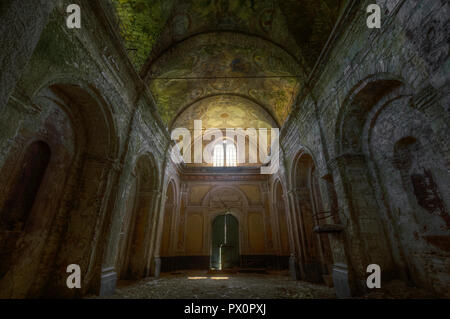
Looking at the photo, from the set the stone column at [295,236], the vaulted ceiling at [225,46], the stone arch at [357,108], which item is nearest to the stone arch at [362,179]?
the stone arch at [357,108]

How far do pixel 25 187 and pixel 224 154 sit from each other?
1097 centimetres

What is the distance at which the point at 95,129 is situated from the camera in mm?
5195

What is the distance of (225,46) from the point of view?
7699mm

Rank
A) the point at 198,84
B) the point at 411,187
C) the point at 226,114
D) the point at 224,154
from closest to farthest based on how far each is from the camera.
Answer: the point at 411,187, the point at 198,84, the point at 226,114, the point at 224,154

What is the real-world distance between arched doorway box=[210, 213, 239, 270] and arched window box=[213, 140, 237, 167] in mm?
3549

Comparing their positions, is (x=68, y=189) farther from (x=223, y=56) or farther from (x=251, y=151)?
(x=251, y=151)

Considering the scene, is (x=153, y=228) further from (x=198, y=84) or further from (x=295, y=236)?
(x=198, y=84)

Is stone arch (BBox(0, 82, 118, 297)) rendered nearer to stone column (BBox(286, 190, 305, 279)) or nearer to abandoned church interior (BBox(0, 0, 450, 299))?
abandoned church interior (BBox(0, 0, 450, 299))

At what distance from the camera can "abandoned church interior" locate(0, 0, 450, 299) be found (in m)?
3.18

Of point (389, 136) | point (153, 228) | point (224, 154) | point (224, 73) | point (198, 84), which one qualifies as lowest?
point (153, 228)

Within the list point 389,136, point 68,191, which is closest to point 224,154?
point 68,191

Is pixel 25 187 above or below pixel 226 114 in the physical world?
below

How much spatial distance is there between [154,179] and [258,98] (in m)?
6.30
